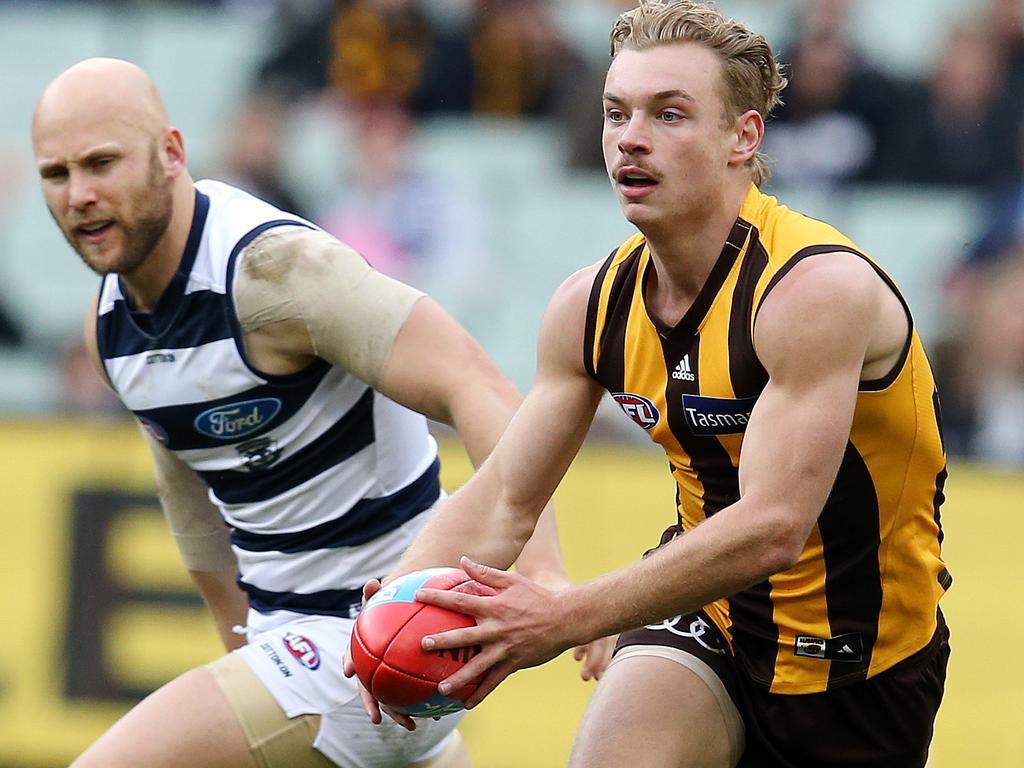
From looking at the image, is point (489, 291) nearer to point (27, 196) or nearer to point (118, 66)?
point (27, 196)

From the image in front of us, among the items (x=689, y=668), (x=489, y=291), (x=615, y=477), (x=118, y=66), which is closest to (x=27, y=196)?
(x=489, y=291)

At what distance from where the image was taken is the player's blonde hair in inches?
152

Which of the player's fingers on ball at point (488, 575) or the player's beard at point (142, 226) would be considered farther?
the player's beard at point (142, 226)

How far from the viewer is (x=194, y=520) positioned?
5.39 meters

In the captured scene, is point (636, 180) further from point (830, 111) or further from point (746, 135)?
point (830, 111)

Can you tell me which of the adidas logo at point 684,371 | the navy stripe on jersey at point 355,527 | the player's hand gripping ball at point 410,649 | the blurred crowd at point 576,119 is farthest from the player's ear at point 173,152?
the blurred crowd at point 576,119

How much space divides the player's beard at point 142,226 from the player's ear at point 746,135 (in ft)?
5.67

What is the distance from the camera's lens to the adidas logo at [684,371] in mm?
3930

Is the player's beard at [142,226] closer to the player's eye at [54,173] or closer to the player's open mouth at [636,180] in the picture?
the player's eye at [54,173]

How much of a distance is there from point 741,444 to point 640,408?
277mm

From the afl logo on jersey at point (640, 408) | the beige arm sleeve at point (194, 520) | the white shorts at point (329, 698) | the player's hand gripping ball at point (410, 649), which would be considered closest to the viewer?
the player's hand gripping ball at point (410, 649)

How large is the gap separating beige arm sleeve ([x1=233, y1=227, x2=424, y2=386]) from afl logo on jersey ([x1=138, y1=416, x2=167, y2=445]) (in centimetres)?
47

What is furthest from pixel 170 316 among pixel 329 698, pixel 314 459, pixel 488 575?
pixel 488 575

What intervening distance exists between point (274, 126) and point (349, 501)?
5272mm
